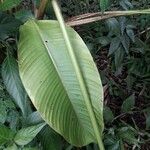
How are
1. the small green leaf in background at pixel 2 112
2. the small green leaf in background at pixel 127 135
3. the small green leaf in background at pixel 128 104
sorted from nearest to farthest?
the small green leaf in background at pixel 2 112 < the small green leaf in background at pixel 127 135 < the small green leaf in background at pixel 128 104

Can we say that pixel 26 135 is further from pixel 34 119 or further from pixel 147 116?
pixel 147 116

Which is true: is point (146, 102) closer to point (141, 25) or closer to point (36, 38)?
point (141, 25)

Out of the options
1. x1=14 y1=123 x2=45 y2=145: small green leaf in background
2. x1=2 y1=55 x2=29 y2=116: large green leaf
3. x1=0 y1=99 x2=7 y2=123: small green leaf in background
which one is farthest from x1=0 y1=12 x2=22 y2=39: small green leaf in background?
x1=14 y1=123 x2=45 y2=145: small green leaf in background

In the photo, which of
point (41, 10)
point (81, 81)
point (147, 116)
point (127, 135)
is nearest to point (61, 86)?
point (81, 81)

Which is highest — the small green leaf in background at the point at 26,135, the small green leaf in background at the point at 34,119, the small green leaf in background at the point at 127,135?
the small green leaf in background at the point at 26,135

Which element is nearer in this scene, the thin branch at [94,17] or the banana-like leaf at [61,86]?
the banana-like leaf at [61,86]

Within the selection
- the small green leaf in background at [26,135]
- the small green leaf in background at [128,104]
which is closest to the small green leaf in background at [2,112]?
the small green leaf in background at [26,135]

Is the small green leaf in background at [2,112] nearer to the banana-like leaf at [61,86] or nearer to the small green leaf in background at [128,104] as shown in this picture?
the banana-like leaf at [61,86]

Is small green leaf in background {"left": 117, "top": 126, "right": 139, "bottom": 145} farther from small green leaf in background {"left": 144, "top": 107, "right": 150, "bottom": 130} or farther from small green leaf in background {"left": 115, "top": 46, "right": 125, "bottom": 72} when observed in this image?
small green leaf in background {"left": 115, "top": 46, "right": 125, "bottom": 72}
